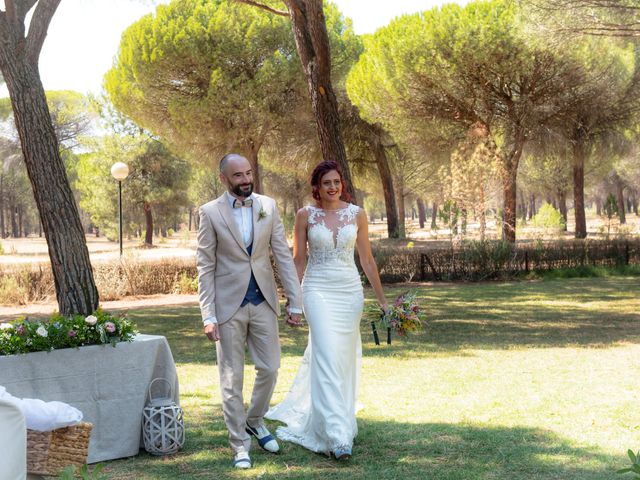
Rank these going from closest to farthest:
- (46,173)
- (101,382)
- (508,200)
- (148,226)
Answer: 1. (101,382)
2. (46,173)
3. (508,200)
4. (148,226)

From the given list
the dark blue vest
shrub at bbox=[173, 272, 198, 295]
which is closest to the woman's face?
the dark blue vest

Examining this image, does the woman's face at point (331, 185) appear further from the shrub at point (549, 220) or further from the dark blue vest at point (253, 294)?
the shrub at point (549, 220)

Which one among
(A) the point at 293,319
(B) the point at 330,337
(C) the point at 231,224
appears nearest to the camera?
(C) the point at 231,224

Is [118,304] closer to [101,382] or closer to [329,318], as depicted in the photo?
[101,382]

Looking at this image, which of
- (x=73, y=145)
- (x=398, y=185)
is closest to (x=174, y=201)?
(x=73, y=145)

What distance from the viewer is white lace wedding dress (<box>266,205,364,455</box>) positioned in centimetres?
488

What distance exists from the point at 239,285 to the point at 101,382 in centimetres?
112

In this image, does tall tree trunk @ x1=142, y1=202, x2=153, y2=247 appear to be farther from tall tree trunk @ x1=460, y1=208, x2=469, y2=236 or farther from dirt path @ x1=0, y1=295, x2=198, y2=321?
dirt path @ x1=0, y1=295, x2=198, y2=321

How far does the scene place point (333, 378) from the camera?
16.1ft

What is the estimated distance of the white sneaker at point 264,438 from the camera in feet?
16.1

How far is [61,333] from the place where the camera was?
475 centimetres

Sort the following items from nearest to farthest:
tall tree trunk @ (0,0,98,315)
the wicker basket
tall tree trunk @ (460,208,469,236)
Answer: the wicker basket, tall tree trunk @ (0,0,98,315), tall tree trunk @ (460,208,469,236)

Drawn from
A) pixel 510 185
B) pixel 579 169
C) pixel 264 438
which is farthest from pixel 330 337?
pixel 579 169

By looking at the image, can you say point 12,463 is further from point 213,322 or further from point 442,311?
point 442,311
